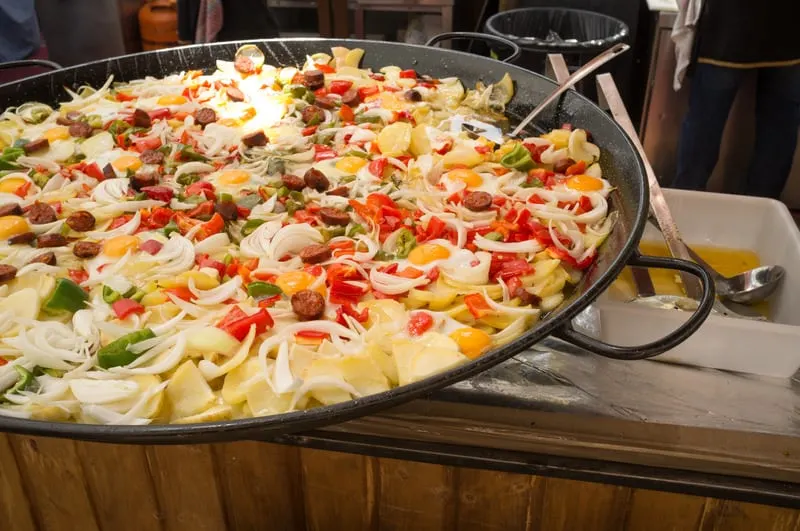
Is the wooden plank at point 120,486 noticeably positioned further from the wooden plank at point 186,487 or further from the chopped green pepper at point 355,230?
the chopped green pepper at point 355,230

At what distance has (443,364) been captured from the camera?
117 cm

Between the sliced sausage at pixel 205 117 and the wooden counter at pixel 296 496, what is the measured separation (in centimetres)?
103

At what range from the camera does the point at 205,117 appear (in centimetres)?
221

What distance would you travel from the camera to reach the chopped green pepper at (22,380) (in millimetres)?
1207

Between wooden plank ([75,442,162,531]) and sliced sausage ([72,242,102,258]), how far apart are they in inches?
17.0

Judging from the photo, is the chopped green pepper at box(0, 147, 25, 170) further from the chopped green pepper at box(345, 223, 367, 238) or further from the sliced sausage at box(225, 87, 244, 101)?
the chopped green pepper at box(345, 223, 367, 238)

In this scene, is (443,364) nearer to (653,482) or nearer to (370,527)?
(653,482)

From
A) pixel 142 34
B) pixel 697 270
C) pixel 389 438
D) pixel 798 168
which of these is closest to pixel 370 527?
pixel 389 438

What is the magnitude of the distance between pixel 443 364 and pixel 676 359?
1.84 ft

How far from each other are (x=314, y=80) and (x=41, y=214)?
987mm

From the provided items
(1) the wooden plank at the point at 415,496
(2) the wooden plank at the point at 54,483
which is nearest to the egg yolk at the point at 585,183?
(1) the wooden plank at the point at 415,496

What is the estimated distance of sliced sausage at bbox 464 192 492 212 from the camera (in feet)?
5.59

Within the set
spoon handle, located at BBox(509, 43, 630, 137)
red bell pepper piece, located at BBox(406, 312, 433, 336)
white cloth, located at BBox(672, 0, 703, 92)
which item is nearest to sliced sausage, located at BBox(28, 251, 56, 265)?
red bell pepper piece, located at BBox(406, 312, 433, 336)

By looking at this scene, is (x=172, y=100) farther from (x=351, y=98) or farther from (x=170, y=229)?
(x=170, y=229)
